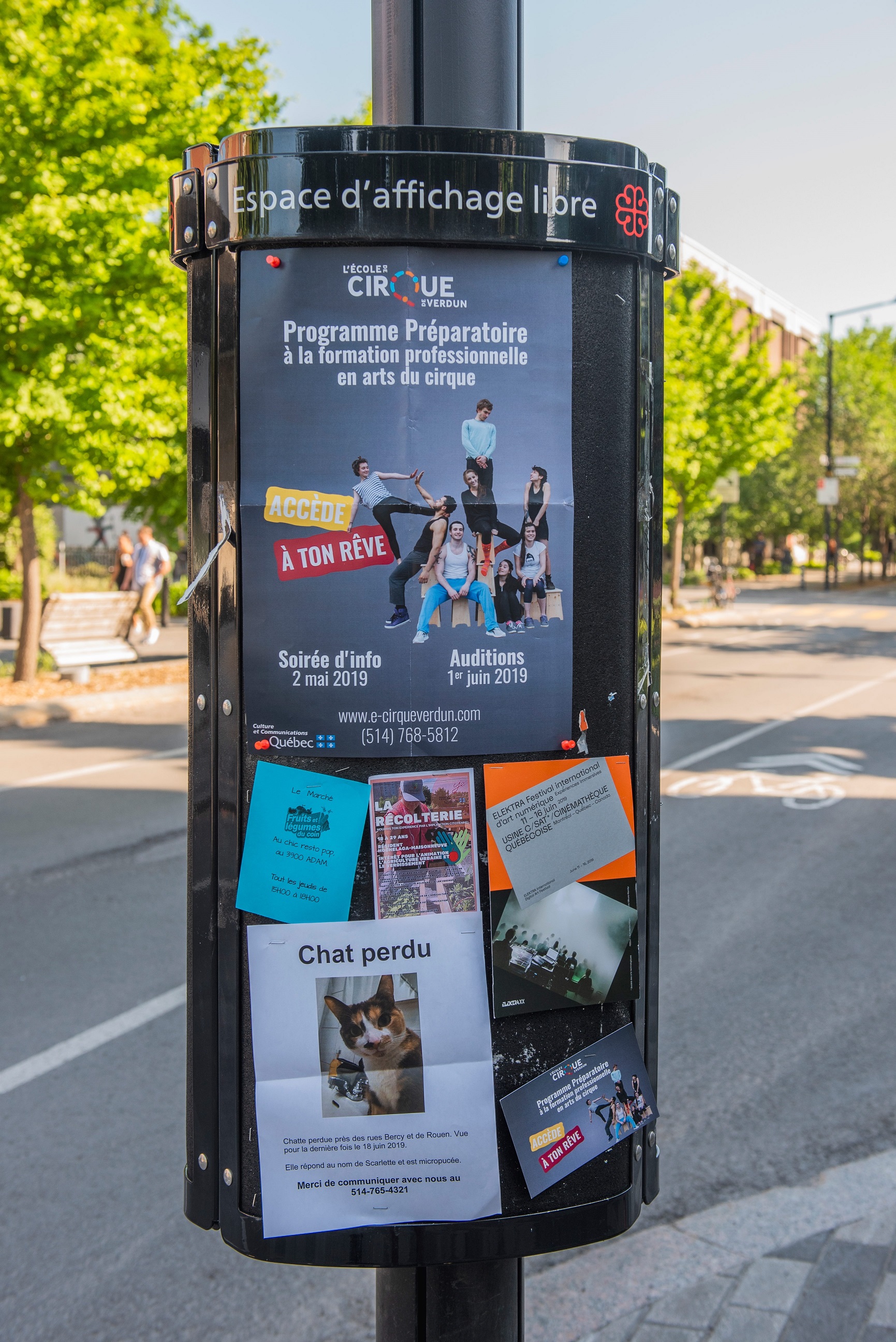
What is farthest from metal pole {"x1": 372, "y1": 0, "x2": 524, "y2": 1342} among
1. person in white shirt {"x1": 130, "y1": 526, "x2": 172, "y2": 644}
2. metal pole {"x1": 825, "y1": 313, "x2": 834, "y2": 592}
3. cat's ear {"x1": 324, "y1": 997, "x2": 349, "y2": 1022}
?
metal pole {"x1": 825, "y1": 313, "x2": 834, "y2": 592}

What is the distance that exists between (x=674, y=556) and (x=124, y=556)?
13577 millimetres

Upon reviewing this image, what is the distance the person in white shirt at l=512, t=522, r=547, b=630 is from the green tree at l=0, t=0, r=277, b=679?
1327cm

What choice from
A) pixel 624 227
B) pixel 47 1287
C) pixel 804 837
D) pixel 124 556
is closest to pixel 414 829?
pixel 624 227

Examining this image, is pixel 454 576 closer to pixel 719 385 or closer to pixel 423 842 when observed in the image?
pixel 423 842

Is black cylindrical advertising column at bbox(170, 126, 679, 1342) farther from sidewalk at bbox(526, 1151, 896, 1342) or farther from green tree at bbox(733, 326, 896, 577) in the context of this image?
green tree at bbox(733, 326, 896, 577)

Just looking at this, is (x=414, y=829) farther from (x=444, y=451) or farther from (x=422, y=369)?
(x=422, y=369)

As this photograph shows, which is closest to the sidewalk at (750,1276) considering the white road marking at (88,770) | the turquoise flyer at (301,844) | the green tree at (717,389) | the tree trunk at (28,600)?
the turquoise flyer at (301,844)

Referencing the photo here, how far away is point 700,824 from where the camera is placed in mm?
9258

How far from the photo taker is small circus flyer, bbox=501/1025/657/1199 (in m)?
1.90

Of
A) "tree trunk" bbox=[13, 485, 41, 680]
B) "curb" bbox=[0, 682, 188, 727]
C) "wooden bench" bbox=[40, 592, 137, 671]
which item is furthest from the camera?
"wooden bench" bbox=[40, 592, 137, 671]

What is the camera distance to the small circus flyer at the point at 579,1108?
6.24 ft

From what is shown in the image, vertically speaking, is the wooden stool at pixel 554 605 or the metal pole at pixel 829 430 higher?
the metal pole at pixel 829 430

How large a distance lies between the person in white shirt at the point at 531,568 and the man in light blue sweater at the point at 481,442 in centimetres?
10

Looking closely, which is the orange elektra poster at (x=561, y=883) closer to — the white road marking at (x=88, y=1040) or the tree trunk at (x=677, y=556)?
the white road marking at (x=88, y=1040)
